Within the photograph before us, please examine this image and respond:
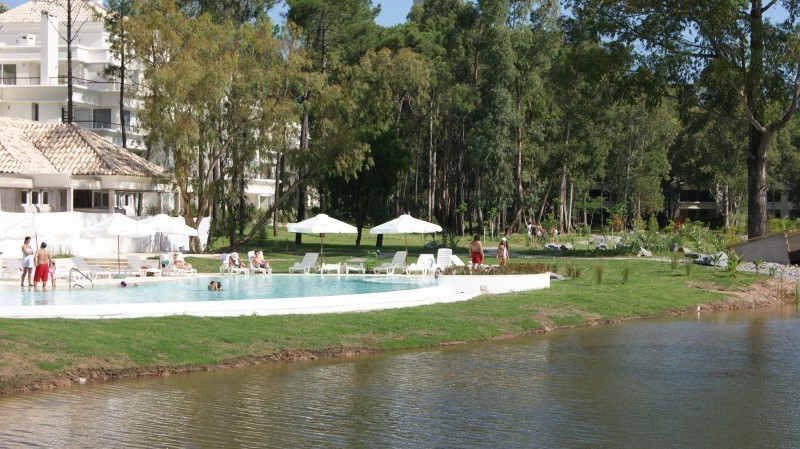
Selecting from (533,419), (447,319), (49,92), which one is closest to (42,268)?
(447,319)

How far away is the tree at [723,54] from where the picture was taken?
145 ft

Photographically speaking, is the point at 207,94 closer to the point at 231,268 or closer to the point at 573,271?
the point at 231,268

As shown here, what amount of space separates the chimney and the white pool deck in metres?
48.7

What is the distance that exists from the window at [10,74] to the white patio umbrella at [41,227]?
41063mm

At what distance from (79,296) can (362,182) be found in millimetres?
28614

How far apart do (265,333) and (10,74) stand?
64444 mm

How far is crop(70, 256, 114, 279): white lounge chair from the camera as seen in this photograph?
31.5 metres

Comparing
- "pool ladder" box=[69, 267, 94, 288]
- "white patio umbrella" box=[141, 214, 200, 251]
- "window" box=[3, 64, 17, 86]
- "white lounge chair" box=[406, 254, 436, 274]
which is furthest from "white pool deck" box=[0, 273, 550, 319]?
"window" box=[3, 64, 17, 86]

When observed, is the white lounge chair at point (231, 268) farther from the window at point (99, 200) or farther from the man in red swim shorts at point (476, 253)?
the window at point (99, 200)

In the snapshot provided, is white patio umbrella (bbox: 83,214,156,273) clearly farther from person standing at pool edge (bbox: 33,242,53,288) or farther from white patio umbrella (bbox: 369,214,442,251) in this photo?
white patio umbrella (bbox: 369,214,442,251)

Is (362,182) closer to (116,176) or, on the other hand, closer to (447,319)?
(116,176)

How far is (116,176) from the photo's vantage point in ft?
151

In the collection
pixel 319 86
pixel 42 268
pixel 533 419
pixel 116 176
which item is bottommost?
pixel 533 419

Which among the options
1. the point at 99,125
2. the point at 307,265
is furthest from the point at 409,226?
the point at 99,125
